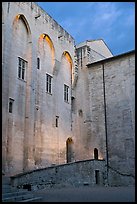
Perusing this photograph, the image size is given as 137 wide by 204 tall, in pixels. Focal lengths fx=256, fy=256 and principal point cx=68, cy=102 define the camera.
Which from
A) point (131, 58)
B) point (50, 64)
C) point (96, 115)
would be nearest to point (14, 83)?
point (50, 64)

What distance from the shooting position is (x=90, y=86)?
81.9 feet

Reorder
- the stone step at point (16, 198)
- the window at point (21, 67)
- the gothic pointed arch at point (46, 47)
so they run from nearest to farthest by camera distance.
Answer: the stone step at point (16, 198) → the window at point (21, 67) → the gothic pointed arch at point (46, 47)

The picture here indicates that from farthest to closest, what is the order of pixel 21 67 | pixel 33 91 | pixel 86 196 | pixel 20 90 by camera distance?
1. pixel 33 91
2. pixel 21 67
3. pixel 20 90
4. pixel 86 196

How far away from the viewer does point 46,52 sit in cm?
2184

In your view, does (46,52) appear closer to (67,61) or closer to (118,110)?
(67,61)

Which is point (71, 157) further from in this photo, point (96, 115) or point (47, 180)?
point (47, 180)

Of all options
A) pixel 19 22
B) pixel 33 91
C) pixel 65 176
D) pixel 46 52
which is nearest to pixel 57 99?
pixel 33 91

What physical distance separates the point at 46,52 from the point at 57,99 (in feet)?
13.5

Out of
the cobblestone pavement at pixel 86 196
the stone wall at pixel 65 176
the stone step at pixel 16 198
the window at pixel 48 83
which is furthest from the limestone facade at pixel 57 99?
the stone step at pixel 16 198

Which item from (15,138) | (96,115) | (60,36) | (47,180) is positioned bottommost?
(47,180)

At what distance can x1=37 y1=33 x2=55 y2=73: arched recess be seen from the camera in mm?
21109

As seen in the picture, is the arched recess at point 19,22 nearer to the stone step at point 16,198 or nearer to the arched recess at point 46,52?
the arched recess at point 46,52

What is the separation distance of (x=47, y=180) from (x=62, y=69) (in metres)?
11.6

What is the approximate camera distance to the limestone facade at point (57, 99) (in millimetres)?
17125
